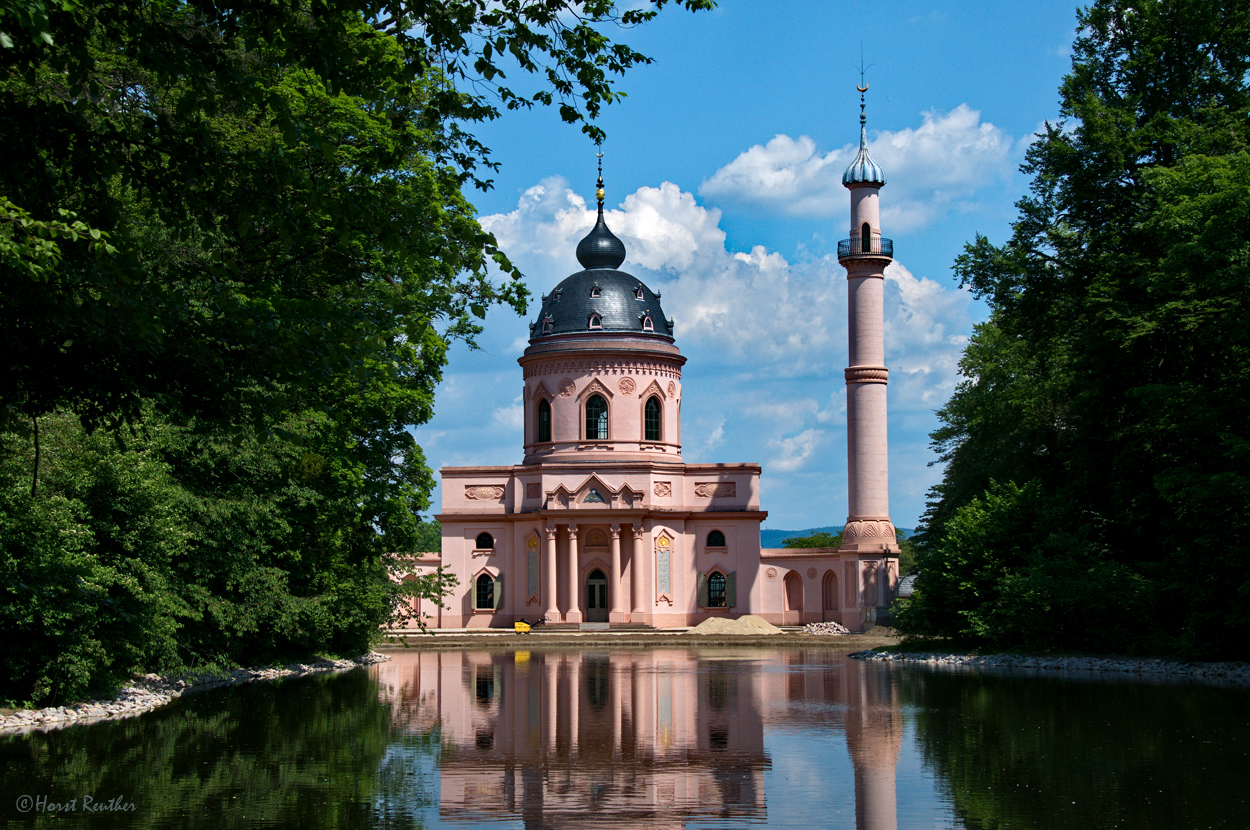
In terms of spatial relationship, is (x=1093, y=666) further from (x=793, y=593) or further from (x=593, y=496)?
(x=793, y=593)

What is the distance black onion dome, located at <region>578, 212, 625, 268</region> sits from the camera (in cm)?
5962

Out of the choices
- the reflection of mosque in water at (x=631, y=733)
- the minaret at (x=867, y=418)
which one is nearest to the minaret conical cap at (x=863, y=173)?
the minaret at (x=867, y=418)

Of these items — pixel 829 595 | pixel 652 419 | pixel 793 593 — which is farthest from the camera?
pixel 652 419

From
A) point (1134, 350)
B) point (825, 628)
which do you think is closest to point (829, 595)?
point (825, 628)

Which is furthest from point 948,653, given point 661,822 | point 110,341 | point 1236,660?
point 110,341

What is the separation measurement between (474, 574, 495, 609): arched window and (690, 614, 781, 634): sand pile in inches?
367

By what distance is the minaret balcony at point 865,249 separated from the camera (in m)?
50.7

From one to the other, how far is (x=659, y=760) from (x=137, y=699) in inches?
388

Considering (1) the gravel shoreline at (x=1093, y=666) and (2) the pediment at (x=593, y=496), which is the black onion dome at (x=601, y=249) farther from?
(1) the gravel shoreline at (x=1093, y=666)

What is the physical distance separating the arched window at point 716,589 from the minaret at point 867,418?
6200 mm

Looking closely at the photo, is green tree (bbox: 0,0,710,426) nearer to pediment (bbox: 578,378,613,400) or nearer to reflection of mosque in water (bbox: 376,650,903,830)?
reflection of mosque in water (bbox: 376,650,903,830)

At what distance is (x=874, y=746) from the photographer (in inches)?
556

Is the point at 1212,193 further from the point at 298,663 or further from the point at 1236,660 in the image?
the point at 298,663

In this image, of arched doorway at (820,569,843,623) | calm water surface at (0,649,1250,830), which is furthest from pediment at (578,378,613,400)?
calm water surface at (0,649,1250,830)
